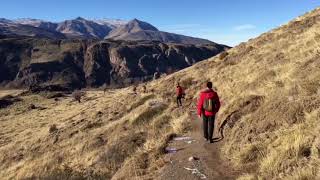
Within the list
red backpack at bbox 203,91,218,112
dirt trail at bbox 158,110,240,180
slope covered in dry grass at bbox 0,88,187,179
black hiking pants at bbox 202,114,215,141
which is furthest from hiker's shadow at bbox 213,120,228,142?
slope covered in dry grass at bbox 0,88,187,179

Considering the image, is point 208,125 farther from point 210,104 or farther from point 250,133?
point 250,133

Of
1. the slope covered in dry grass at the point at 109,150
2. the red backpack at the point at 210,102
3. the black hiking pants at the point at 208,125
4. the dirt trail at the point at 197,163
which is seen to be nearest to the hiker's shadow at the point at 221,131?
the dirt trail at the point at 197,163

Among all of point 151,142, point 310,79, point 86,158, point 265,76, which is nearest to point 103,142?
point 86,158

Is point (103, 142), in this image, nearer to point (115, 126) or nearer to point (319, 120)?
point (115, 126)

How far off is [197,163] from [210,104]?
2.14 metres

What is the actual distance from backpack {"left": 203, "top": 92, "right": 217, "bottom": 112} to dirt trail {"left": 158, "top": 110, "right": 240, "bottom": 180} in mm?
1060

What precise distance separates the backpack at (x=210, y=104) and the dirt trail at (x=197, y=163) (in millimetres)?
1060

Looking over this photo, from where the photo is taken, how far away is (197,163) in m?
11.9

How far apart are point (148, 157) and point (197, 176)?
3.22 meters

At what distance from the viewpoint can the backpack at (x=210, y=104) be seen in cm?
1336

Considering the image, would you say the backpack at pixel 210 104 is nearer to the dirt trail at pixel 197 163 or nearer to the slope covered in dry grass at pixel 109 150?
the dirt trail at pixel 197 163

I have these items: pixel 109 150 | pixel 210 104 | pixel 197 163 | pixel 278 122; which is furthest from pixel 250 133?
pixel 109 150

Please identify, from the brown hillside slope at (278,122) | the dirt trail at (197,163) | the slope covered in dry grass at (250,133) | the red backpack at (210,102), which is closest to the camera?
the brown hillside slope at (278,122)

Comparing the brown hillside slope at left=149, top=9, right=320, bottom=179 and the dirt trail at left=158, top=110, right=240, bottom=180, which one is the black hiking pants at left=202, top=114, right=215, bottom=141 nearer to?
the dirt trail at left=158, top=110, right=240, bottom=180
